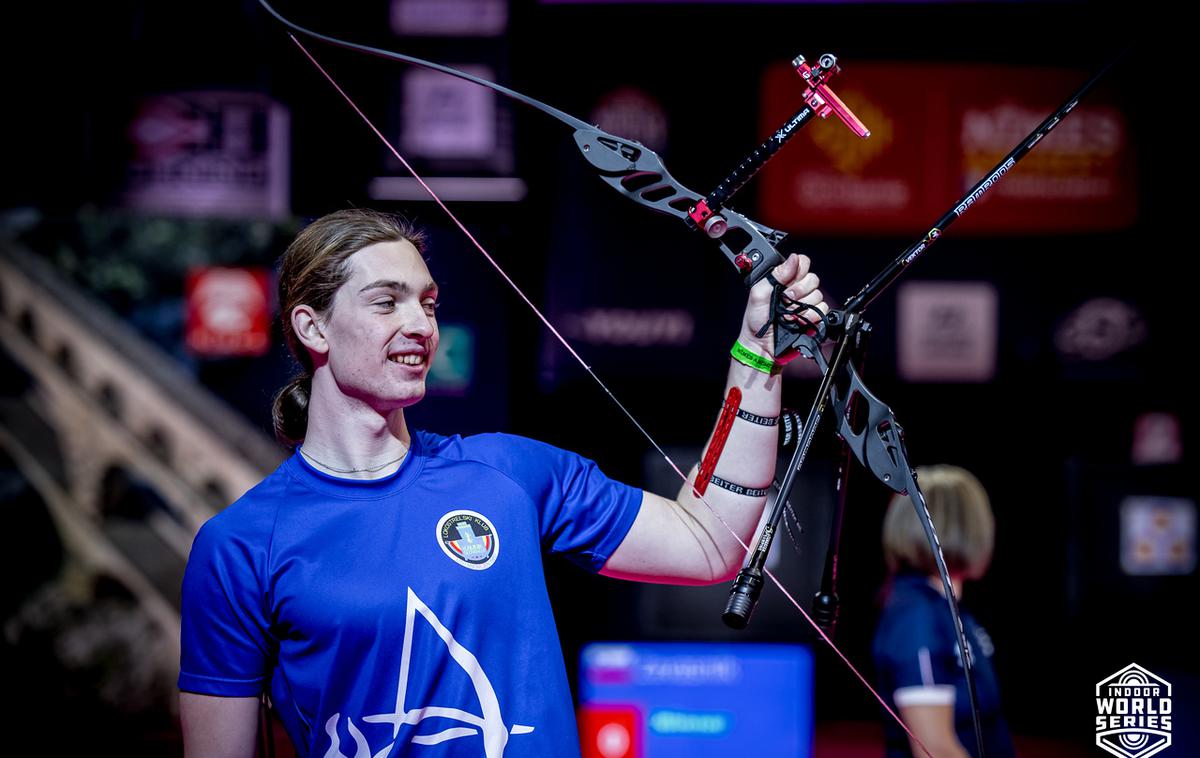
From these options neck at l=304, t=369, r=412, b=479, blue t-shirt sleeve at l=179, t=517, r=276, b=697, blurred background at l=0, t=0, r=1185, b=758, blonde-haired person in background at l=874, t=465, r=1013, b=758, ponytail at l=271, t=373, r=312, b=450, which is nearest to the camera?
blue t-shirt sleeve at l=179, t=517, r=276, b=697

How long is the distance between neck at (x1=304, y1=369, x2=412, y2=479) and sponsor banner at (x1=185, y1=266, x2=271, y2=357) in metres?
2.54

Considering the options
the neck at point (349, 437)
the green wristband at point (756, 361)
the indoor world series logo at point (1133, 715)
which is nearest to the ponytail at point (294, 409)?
the neck at point (349, 437)

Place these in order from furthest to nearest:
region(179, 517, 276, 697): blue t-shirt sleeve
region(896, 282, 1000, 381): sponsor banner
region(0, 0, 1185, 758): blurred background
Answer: region(896, 282, 1000, 381): sponsor banner → region(0, 0, 1185, 758): blurred background → region(179, 517, 276, 697): blue t-shirt sleeve

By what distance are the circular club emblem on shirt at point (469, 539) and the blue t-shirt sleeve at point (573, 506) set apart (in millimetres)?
99

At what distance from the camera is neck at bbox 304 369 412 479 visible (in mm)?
1438

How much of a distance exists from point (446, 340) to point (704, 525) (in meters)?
2.36

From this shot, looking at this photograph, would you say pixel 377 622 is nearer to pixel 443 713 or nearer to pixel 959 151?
pixel 443 713

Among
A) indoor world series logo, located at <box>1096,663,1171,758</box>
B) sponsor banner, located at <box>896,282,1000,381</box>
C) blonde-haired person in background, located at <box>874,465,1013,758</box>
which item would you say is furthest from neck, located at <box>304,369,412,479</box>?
sponsor banner, located at <box>896,282,1000,381</box>

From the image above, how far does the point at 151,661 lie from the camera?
12.9 ft

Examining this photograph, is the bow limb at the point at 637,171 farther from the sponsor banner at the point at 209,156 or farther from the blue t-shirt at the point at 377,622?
the sponsor banner at the point at 209,156

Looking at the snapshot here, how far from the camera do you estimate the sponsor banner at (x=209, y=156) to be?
3.85 m

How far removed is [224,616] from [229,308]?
8.96 ft

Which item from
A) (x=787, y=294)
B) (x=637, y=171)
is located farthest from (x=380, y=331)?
(x=787, y=294)

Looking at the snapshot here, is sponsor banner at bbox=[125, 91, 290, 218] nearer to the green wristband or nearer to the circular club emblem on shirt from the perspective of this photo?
the circular club emblem on shirt
